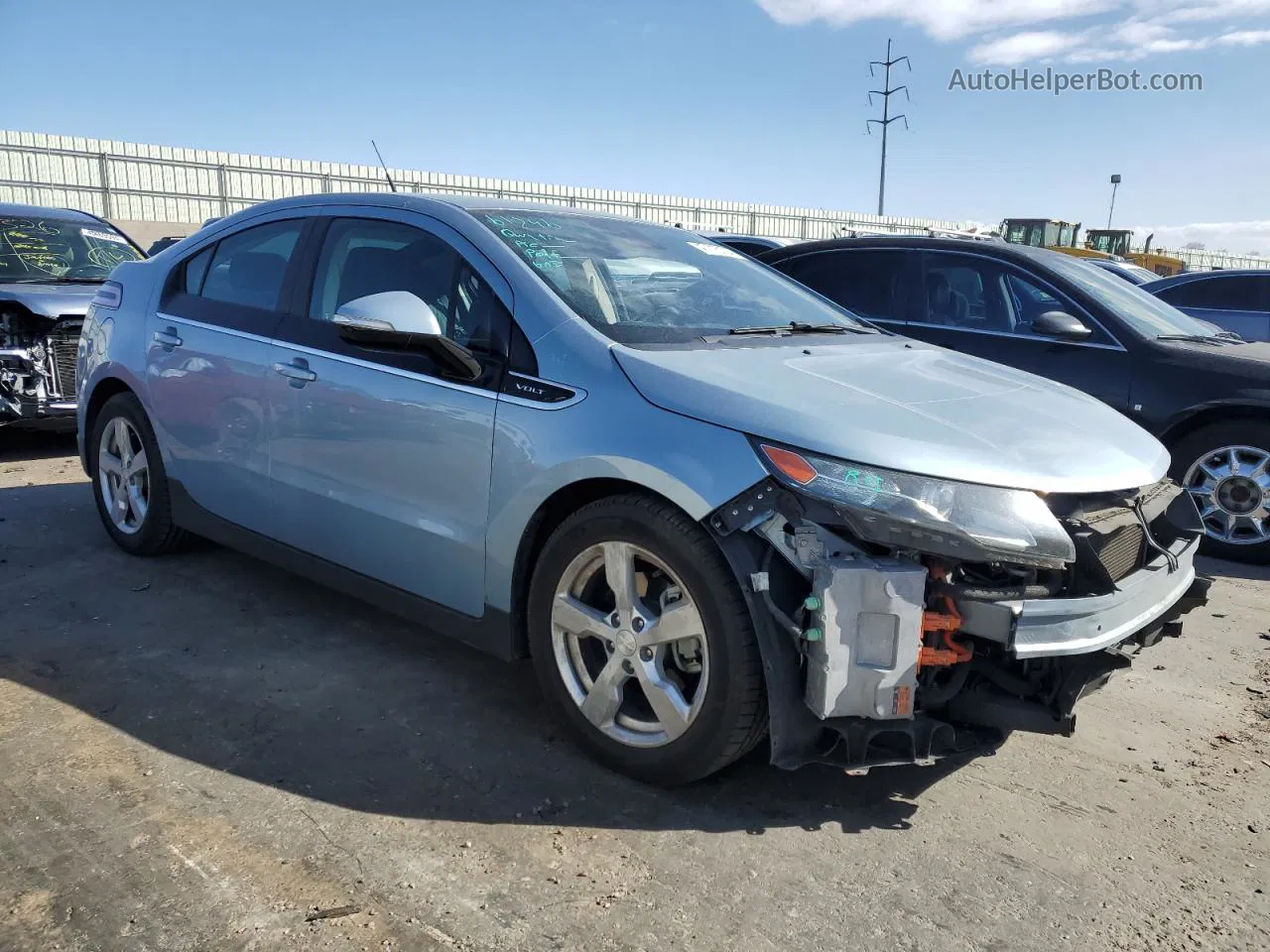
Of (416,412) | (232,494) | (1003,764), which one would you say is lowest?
(1003,764)

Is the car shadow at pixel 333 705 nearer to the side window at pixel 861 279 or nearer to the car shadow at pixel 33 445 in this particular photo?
the car shadow at pixel 33 445

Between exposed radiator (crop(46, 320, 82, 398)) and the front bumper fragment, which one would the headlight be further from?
exposed radiator (crop(46, 320, 82, 398))

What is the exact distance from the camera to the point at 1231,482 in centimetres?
582

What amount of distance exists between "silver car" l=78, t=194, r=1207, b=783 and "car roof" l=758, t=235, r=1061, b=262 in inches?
104

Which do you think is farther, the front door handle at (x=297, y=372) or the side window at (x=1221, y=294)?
the side window at (x=1221, y=294)

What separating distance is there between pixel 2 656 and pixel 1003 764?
3.62m

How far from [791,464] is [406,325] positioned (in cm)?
137

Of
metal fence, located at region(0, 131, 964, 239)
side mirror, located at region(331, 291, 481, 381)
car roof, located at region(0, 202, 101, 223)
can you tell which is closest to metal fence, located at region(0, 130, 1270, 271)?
metal fence, located at region(0, 131, 964, 239)

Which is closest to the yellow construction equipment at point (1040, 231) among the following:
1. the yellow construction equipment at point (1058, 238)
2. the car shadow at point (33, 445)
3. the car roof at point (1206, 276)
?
the yellow construction equipment at point (1058, 238)

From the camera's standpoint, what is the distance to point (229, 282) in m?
4.41

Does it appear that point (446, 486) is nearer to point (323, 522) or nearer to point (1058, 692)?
point (323, 522)

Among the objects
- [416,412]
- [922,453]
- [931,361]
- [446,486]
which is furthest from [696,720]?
[931,361]

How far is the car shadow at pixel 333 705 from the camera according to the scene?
9.50 ft

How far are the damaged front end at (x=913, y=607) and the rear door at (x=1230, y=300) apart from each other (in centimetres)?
951
